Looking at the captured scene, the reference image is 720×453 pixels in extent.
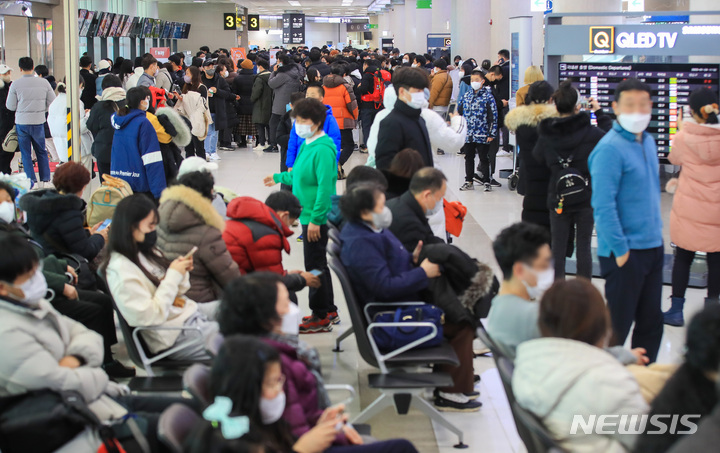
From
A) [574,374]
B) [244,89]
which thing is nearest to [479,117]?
[244,89]

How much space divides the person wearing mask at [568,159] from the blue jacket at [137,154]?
318cm

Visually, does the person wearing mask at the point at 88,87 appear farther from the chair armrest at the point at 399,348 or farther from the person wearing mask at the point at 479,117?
the chair armrest at the point at 399,348

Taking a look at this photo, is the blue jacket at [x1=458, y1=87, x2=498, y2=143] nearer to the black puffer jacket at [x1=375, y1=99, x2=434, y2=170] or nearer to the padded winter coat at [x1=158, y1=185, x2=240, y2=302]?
Answer: the black puffer jacket at [x1=375, y1=99, x2=434, y2=170]

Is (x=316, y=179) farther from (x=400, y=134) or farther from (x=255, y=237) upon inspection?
(x=255, y=237)

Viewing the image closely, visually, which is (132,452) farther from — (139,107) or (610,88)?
(610,88)

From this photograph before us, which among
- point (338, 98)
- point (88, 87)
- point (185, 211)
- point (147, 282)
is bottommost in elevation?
point (147, 282)

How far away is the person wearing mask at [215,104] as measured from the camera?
13.1 meters

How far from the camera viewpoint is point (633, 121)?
3.96 meters

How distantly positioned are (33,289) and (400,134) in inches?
120

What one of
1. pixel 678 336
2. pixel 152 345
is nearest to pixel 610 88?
pixel 678 336

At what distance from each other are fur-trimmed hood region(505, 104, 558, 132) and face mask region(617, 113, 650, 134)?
2090 millimetres

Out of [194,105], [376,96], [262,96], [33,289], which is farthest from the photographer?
[262,96]

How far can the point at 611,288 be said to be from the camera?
4.11 m

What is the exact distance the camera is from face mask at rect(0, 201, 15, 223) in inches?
185
